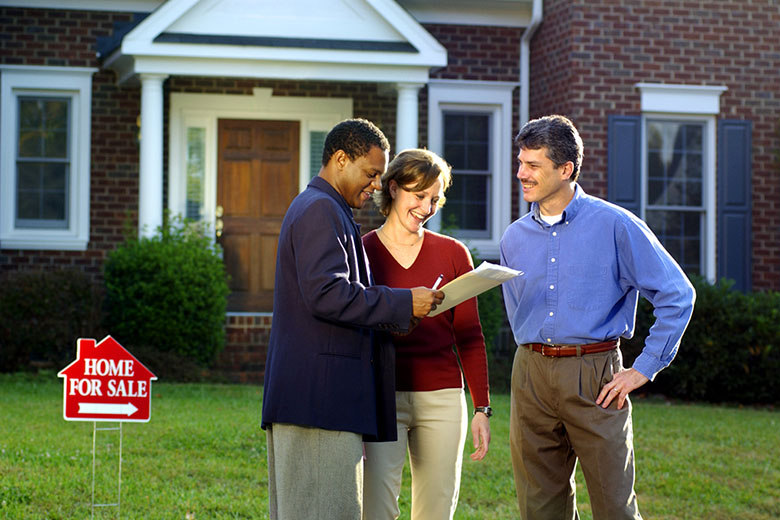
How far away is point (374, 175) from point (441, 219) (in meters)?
9.28

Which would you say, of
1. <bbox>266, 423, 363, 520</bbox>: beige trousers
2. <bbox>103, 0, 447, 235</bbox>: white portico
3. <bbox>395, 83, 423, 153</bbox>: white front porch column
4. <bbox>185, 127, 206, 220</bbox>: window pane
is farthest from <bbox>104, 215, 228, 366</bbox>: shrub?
<bbox>266, 423, 363, 520</bbox>: beige trousers

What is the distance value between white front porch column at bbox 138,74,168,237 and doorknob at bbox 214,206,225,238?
1.21 meters

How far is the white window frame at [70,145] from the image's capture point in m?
12.0

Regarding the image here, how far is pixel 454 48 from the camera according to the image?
42.0 feet

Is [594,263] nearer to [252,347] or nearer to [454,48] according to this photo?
[252,347]

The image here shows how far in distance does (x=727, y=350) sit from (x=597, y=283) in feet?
24.8

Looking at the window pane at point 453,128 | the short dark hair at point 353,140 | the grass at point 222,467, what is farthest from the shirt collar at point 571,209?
the window pane at point 453,128

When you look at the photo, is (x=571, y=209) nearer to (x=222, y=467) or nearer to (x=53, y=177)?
(x=222, y=467)

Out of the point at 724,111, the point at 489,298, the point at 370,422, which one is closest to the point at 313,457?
the point at 370,422

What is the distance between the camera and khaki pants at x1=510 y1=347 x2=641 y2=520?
12.3ft

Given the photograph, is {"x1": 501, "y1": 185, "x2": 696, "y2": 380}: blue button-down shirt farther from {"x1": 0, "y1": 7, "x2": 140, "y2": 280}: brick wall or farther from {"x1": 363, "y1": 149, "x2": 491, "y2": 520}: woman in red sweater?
{"x1": 0, "y1": 7, "x2": 140, "y2": 280}: brick wall

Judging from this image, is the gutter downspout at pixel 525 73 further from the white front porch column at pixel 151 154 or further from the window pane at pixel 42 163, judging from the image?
the window pane at pixel 42 163

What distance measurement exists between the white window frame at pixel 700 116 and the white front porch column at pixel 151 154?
214 inches

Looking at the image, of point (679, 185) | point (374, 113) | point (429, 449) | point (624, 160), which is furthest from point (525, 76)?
point (429, 449)
